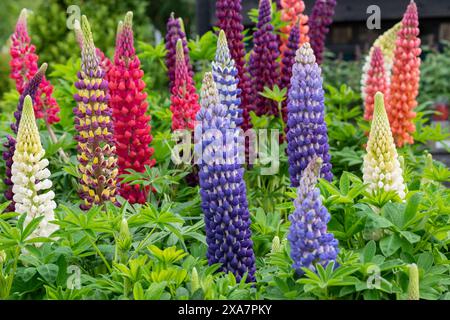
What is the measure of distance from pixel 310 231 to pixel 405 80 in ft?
6.52

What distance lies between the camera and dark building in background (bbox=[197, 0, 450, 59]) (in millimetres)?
8797

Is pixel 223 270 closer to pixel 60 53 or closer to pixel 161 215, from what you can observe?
pixel 161 215

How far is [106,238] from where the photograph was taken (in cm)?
284

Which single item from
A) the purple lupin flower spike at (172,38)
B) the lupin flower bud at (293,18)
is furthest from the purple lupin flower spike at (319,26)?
the purple lupin flower spike at (172,38)

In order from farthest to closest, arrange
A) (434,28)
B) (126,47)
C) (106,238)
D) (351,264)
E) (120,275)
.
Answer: (434,28)
(126,47)
(106,238)
(120,275)
(351,264)

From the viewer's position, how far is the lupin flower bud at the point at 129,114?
3340 mm

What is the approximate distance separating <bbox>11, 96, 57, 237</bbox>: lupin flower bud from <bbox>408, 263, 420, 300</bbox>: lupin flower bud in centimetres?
125

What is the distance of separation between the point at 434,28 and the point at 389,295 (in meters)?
8.15

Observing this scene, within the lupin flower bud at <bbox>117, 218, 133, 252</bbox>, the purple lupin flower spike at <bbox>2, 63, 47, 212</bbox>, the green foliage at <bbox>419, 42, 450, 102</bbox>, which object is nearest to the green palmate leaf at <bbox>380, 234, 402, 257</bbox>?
the lupin flower bud at <bbox>117, 218, 133, 252</bbox>

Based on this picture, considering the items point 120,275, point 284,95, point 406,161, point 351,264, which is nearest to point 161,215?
point 120,275

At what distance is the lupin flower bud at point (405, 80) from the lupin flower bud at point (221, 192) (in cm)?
158

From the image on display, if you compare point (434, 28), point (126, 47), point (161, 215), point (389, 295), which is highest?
point (434, 28)

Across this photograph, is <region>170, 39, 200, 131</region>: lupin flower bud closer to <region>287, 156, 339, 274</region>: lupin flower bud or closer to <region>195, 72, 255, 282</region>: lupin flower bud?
<region>195, 72, 255, 282</region>: lupin flower bud

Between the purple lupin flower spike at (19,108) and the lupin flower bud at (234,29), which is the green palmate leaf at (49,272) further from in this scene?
the lupin flower bud at (234,29)
